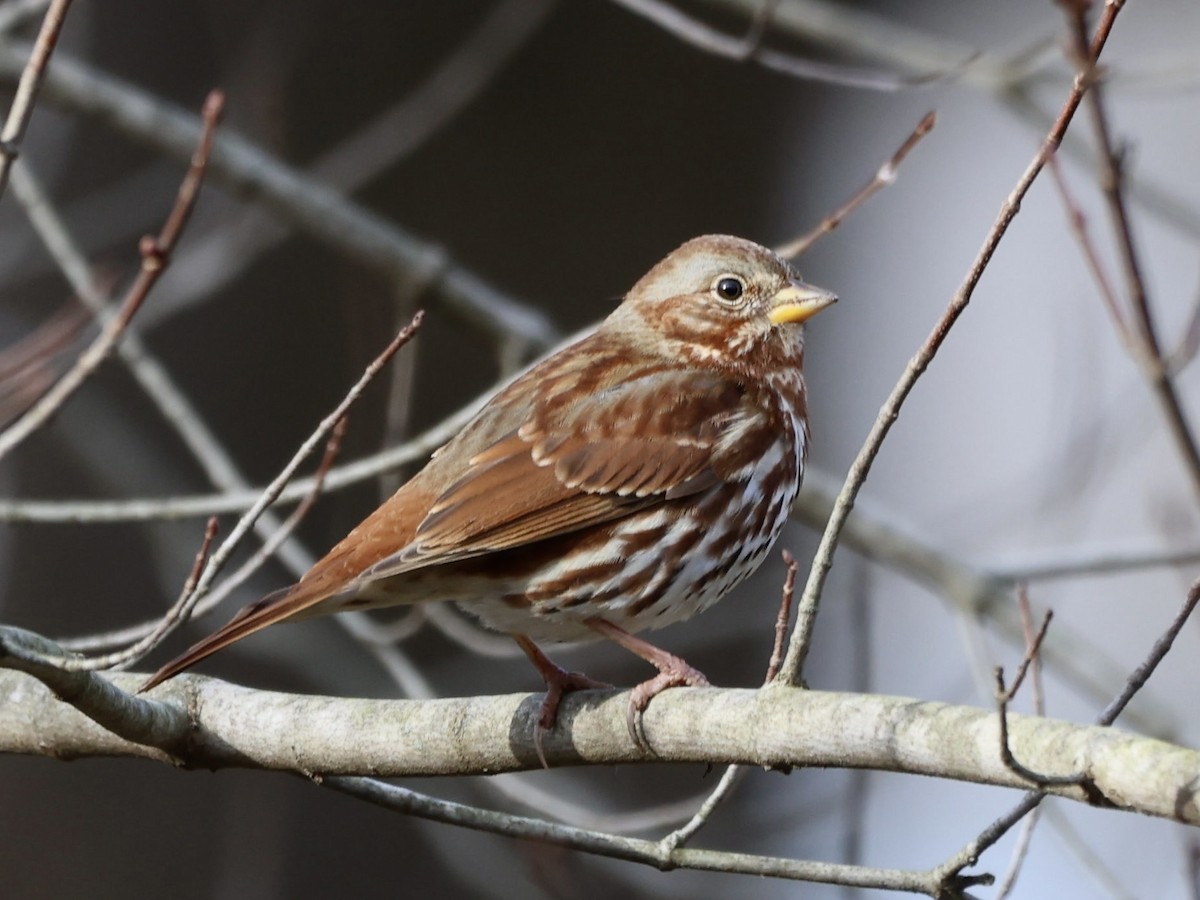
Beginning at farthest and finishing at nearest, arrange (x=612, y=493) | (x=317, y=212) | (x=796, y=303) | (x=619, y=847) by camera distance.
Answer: (x=317, y=212) < (x=796, y=303) < (x=612, y=493) < (x=619, y=847)

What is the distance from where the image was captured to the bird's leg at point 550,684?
3.54 metres

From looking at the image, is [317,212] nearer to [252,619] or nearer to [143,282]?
[252,619]

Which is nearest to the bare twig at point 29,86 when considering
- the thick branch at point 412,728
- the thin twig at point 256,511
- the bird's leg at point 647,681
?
the thin twig at point 256,511

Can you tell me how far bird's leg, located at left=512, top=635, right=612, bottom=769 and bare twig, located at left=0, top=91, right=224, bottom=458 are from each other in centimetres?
124

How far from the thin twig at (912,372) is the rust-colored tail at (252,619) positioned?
130 centimetres

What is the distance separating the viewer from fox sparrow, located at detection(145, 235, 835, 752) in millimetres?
4121

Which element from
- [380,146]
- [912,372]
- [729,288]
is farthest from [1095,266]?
[380,146]

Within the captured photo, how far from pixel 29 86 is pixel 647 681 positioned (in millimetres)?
1980

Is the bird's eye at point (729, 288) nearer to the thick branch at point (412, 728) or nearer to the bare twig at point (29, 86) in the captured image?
the thick branch at point (412, 728)

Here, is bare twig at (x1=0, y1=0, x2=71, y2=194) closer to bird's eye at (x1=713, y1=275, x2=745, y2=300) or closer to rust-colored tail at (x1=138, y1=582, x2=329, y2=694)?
rust-colored tail at (x1=138, y1=582, x2=329, y2=694)

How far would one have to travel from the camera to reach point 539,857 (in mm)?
5438

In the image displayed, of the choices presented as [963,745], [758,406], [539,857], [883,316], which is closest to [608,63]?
[883,316]

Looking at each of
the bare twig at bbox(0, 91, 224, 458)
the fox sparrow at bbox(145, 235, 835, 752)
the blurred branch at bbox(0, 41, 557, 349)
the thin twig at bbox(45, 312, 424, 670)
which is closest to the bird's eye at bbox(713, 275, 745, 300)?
the fox sparrow at bbox(145, 235, 835, 752)

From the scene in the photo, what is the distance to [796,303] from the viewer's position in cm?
482
